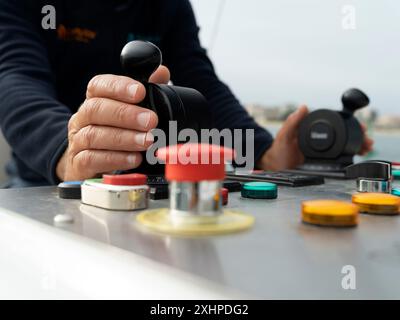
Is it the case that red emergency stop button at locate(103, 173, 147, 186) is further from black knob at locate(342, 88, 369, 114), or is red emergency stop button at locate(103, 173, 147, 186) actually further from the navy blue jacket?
black knob at locate(342, 88, 369, 114)

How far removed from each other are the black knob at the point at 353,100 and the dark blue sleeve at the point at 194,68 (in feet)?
1.33

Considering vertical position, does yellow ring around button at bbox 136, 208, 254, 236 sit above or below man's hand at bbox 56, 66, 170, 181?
below

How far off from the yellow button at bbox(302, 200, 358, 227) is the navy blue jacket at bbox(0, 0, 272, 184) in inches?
20.2

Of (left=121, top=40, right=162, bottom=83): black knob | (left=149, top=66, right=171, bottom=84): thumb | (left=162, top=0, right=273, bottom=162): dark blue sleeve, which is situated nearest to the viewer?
(left=121, top=40, right=162, bottom=83): black knob

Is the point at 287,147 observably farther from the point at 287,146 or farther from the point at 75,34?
the point at 75,34

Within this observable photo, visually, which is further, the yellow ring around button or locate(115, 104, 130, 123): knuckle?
locate(115, 104, 130, 123): knuckle

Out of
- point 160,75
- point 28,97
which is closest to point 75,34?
point 28,97

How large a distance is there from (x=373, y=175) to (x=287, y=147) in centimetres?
53

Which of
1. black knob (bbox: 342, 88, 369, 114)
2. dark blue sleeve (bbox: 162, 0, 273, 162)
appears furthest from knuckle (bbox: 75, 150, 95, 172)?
dark blue sleeve (bbox: 162, 0, 273, 162)

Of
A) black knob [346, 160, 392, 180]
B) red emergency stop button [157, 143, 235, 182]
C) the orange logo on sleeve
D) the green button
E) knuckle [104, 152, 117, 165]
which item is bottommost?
the green button

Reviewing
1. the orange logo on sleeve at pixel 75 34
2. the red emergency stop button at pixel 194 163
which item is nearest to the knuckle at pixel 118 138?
the red emergency stop button at pixel 194 163

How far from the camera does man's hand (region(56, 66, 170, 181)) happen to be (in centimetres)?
59

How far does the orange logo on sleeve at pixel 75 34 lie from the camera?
118cm

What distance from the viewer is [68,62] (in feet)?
3.94
